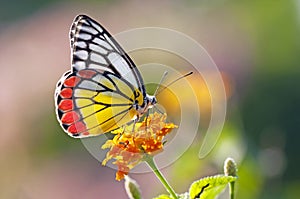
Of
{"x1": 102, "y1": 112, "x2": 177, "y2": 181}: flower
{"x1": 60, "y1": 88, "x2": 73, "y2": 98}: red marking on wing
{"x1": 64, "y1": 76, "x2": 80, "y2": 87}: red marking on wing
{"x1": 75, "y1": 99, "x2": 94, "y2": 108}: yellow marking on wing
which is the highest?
{"x1": 64, "y1": 76, "x2": 80, "y2": 87}: red marking on wing

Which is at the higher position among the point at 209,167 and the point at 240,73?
the point at 240,73

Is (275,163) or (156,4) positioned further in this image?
(156,4)

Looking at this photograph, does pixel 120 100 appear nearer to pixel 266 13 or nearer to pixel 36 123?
pixel 36 123

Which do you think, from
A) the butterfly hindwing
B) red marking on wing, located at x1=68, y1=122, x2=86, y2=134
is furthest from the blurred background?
red marking on wing, located at x1=68, y1=122, x2=86, y2=134

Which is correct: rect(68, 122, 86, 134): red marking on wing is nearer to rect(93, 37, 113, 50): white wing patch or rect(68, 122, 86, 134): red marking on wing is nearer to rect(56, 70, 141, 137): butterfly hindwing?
rect(56, 70, 141, 137): butterfly hindwing

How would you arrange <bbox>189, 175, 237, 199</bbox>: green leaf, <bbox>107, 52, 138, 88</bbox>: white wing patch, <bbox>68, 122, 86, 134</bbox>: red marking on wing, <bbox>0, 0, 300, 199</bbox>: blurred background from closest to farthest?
<bbox>189, 175, 237, 199</bbox>: green leaf
<bbox>68, 122, 86, 134</bbox>: red marking on wing
<bbox>107, 52, 138, 88</bbox>: white wing patch
<bbox>0, 0, 300, 199</bbox>: blurred background

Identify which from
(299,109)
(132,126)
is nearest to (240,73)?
(299,109)

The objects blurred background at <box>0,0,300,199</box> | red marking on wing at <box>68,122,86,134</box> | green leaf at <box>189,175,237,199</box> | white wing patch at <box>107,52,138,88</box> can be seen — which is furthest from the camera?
blurred background at <box>0,0,300,199</box>
